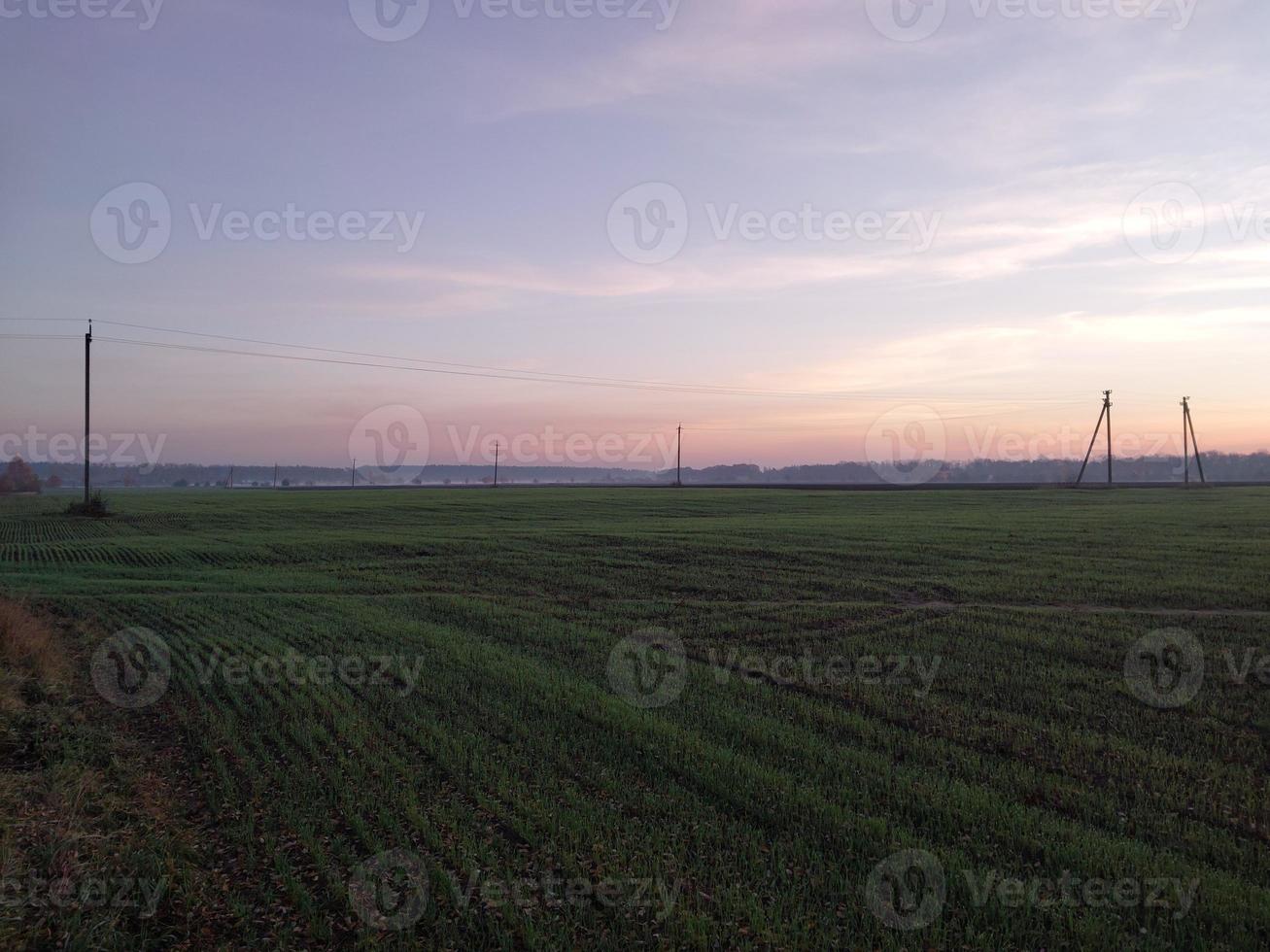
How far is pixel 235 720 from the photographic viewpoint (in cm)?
1205

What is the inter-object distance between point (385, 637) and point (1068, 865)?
1457 cm

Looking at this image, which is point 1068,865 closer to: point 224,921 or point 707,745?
point 707,745

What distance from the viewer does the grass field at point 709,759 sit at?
6.92 m

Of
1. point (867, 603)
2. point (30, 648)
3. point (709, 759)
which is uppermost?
point (30, 648)

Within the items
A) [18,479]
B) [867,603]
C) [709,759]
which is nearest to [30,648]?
[709,759]

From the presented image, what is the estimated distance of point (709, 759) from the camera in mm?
10453

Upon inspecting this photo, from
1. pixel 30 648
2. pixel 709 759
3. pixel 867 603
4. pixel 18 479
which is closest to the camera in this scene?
pixel 709 759

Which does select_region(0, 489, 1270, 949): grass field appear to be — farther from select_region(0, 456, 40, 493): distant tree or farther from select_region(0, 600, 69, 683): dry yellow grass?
select_region(0, 456, 40, 493): distant tree

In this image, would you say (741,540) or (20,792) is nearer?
(20,792)

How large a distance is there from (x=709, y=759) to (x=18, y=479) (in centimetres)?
15982

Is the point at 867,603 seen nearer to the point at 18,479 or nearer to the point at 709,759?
the point at 709,759

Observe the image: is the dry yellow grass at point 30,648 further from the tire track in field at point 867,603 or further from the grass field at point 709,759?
the tire track in field at point 867,603

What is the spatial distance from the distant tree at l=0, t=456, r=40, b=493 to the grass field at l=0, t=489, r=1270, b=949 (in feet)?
422

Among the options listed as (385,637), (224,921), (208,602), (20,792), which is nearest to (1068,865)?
(224,921)
